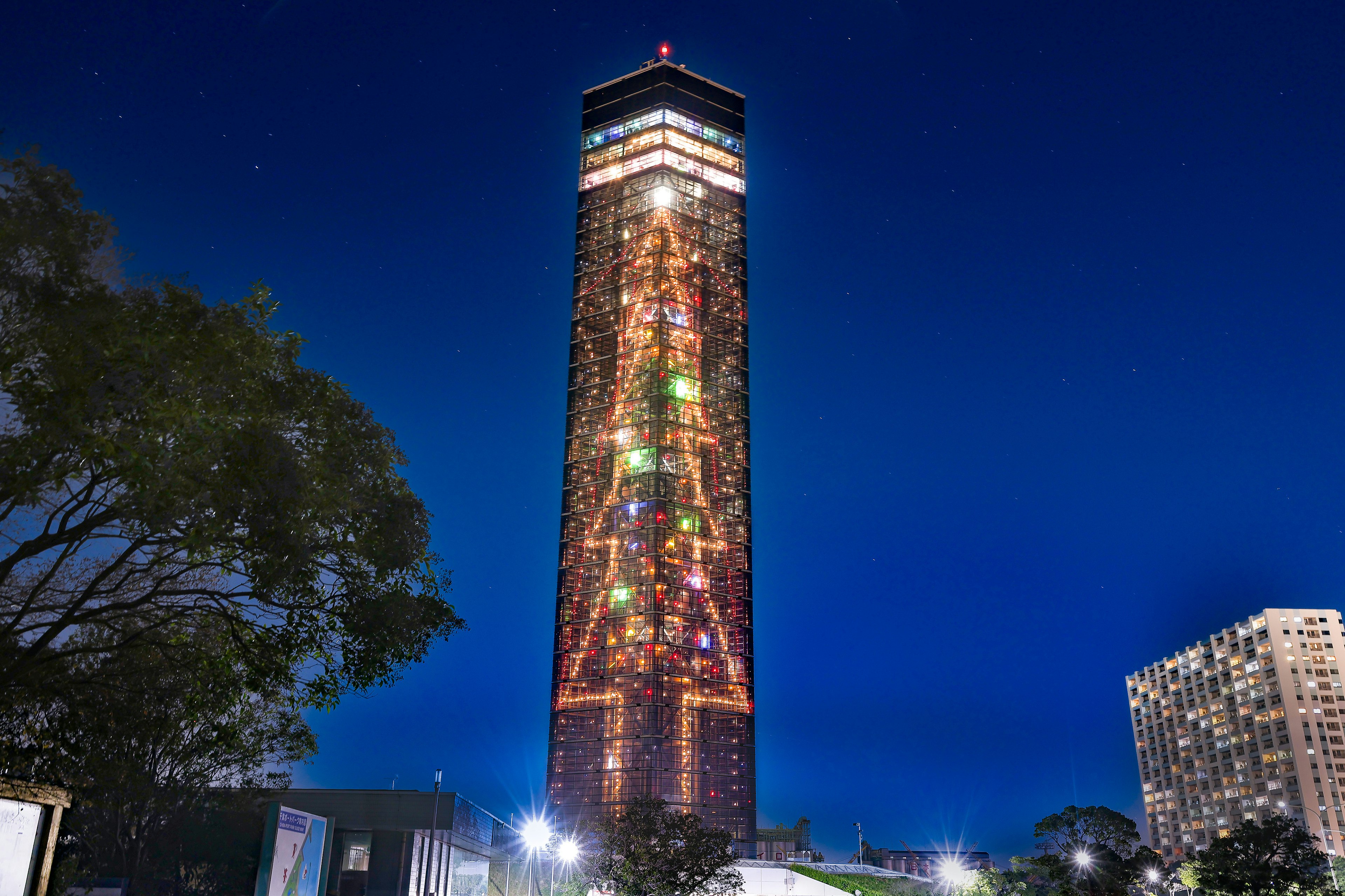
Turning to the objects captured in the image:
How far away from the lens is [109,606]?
53.3ft

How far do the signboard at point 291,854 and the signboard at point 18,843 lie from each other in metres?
19.8

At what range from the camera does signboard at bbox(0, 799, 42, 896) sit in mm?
14758

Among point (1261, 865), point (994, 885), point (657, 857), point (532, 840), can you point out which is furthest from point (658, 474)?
point (1261, 865)

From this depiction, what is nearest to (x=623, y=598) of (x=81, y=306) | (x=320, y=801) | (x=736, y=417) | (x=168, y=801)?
(x=736, y=417)

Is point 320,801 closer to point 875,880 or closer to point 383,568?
point 383,568

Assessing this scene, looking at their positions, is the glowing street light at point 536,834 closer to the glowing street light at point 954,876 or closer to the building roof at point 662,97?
the glowing street light at point 954,876

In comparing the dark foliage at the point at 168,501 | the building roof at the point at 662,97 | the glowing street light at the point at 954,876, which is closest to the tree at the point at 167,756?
the dark foliage at the point at 168,501

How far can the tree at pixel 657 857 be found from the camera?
61.2 meters

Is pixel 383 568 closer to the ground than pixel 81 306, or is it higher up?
closer to the ground

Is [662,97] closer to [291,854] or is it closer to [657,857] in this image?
[657,857]

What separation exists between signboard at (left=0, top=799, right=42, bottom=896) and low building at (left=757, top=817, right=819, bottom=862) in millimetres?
109194

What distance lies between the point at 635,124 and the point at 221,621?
134868 millimetres

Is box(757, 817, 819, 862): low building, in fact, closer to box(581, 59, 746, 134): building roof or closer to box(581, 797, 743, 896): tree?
box(581, 797, 743, 896): tree

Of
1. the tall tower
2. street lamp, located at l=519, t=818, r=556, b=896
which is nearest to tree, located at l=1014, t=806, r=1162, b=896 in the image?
the tall tower
